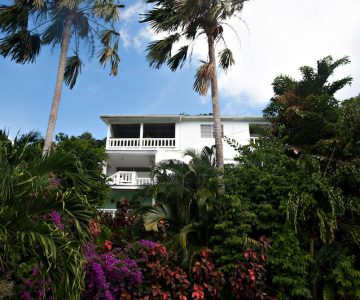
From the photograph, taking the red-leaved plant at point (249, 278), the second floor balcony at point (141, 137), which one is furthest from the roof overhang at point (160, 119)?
the red-leaved plant at point (249, 278)

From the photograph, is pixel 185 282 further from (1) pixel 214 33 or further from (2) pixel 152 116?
(2) pixel 152 116

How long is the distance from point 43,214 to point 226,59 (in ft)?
32.5

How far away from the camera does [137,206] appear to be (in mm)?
10531

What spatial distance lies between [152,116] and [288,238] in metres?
14.5

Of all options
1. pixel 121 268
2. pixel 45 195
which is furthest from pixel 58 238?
pixel 121 268

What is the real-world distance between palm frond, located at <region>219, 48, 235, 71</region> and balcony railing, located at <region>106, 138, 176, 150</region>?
28.0ft

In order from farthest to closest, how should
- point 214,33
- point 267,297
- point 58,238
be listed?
point 214,33 < point 267,297 < point 58,238

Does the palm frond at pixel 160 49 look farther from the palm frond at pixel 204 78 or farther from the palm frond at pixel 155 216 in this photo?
the palm frond at pixel 155 216

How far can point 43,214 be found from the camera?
494cm

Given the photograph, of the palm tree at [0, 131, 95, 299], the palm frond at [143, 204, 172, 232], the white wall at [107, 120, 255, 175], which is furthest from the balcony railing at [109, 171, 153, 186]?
the palm tree at [0, 131, 95, 299]

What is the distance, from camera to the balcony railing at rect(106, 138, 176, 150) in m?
20.8

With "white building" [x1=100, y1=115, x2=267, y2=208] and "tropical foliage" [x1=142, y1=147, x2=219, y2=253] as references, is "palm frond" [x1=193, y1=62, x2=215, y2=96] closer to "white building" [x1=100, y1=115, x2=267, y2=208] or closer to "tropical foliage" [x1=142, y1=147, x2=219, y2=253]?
"tropical foliage" [x1=142, y1=147, x2=219, y2=253]

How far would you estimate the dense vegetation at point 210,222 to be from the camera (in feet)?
15.5

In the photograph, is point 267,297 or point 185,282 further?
point 267,297
